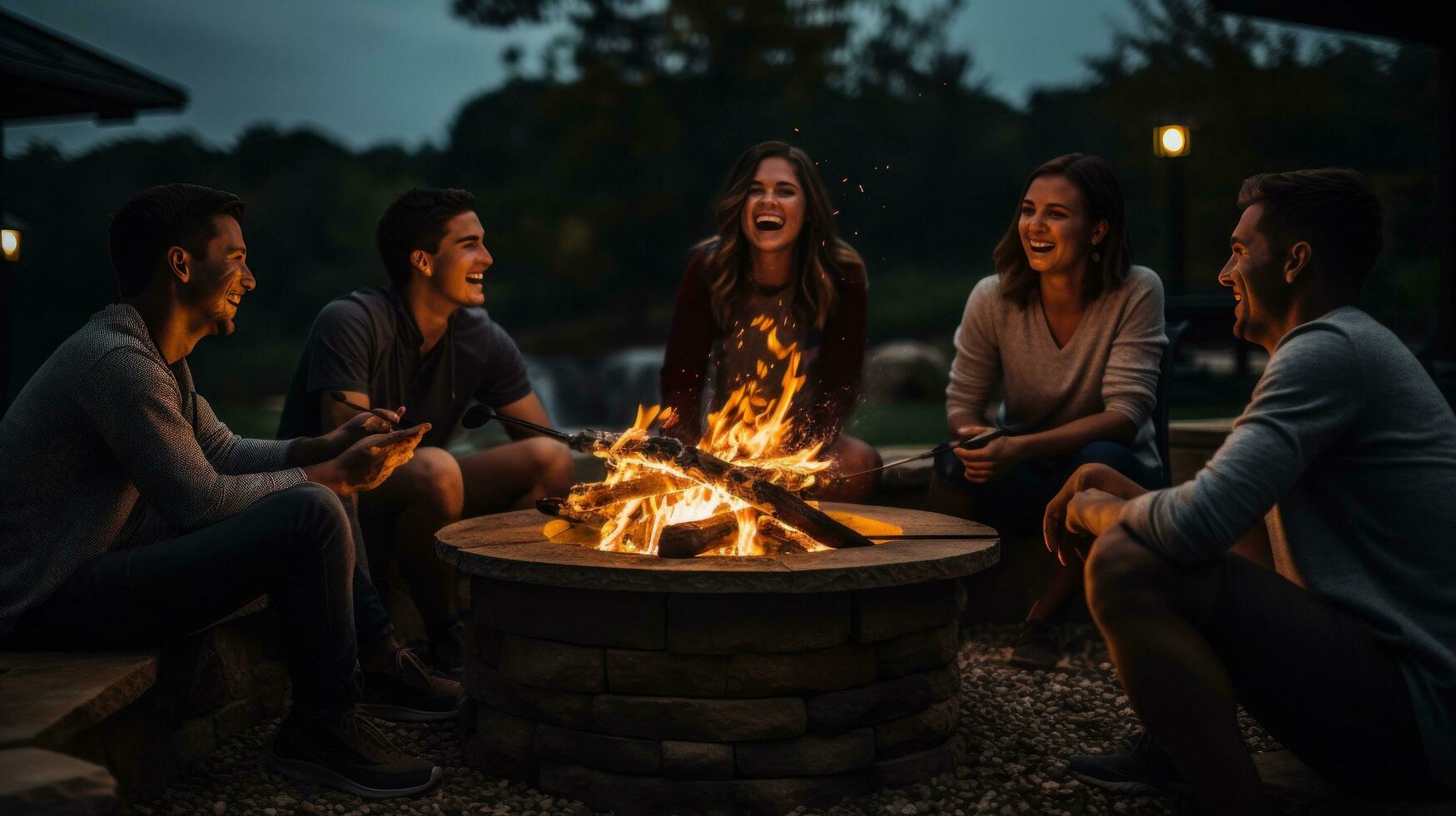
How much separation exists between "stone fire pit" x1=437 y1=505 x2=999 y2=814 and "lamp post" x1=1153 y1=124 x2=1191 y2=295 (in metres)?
4.69

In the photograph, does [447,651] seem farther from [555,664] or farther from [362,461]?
[555,664]

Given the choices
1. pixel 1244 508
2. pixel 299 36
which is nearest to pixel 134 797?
pixel 1244 508

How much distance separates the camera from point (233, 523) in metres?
2.82

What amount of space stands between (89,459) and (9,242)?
274 cm

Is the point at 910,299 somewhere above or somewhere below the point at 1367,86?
below

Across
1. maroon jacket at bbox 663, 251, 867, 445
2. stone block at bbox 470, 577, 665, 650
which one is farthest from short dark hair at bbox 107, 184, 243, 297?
maroon jacket at bbox 663, 251, 867, 445

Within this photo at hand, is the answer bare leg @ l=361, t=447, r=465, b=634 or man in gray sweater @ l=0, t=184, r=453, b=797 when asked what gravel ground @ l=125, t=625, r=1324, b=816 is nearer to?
man in gray sweater @ l=0, t=184, r=453, b=797

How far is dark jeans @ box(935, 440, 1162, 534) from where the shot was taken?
12.9 ft

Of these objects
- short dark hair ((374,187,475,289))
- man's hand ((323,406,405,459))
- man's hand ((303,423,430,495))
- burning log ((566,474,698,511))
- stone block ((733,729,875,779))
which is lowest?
stone block ((733,729,875,779))

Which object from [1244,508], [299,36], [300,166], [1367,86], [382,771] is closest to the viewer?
[1244,508]

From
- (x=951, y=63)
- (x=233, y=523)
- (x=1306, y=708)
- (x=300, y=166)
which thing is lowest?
(x=1306, y=708)

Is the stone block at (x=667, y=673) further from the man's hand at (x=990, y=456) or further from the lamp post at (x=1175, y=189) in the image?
the lamp post at (x=1175, y=189)

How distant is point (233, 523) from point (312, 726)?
59cm

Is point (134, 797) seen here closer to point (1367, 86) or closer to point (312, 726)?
point (312, 726)
